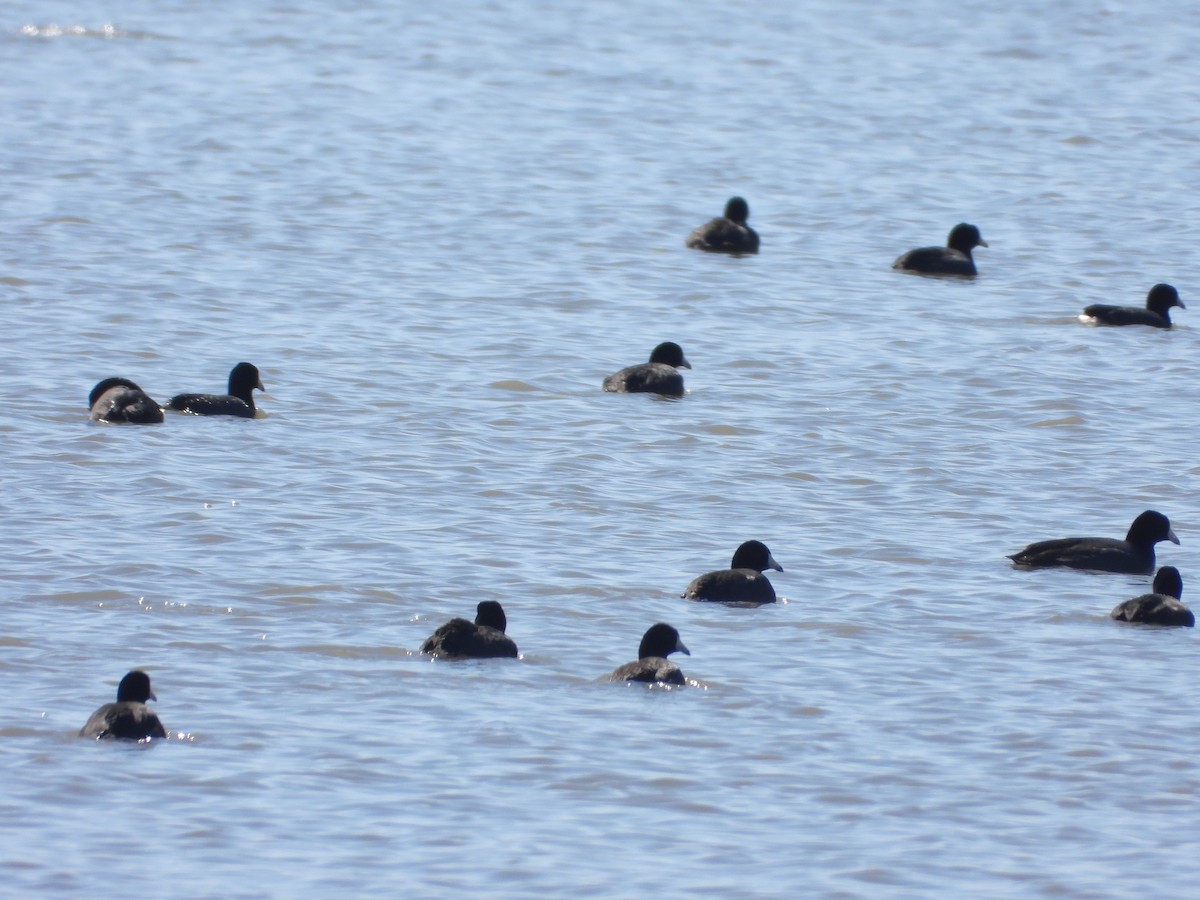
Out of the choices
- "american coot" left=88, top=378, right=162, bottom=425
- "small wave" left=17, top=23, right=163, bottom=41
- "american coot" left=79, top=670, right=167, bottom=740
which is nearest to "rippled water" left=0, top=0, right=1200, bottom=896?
"american coot" left=79, top=670, right=167, bottom=740

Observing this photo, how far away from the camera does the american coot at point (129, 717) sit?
11000 millimetres

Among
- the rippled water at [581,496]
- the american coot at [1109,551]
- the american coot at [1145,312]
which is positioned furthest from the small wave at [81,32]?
the american coot at [1109,551]

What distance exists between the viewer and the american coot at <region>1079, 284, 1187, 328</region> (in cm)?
2334

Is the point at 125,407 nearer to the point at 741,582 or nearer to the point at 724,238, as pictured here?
the point at 741,582

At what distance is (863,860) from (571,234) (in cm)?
1875

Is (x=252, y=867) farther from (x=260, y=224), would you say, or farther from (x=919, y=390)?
(x=260, y=224)

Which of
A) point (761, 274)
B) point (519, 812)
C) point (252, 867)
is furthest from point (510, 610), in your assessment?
point (761, 274)

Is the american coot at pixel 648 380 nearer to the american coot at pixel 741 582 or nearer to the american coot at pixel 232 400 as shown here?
the american coot at pixel 232 400

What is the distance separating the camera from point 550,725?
11703 mm

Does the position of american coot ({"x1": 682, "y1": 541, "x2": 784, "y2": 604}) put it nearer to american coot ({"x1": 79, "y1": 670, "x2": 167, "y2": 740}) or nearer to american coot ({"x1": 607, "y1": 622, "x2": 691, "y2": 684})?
american coot ({"x1": 607, "y1": 622, "x2": 691, "y2": 684})

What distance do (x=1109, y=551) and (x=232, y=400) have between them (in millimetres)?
7160

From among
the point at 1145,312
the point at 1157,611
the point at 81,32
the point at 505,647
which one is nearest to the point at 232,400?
the point at 505,647

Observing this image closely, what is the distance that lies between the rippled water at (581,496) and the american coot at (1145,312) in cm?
A: 19

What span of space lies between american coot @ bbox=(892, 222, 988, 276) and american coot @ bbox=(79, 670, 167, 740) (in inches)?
633
